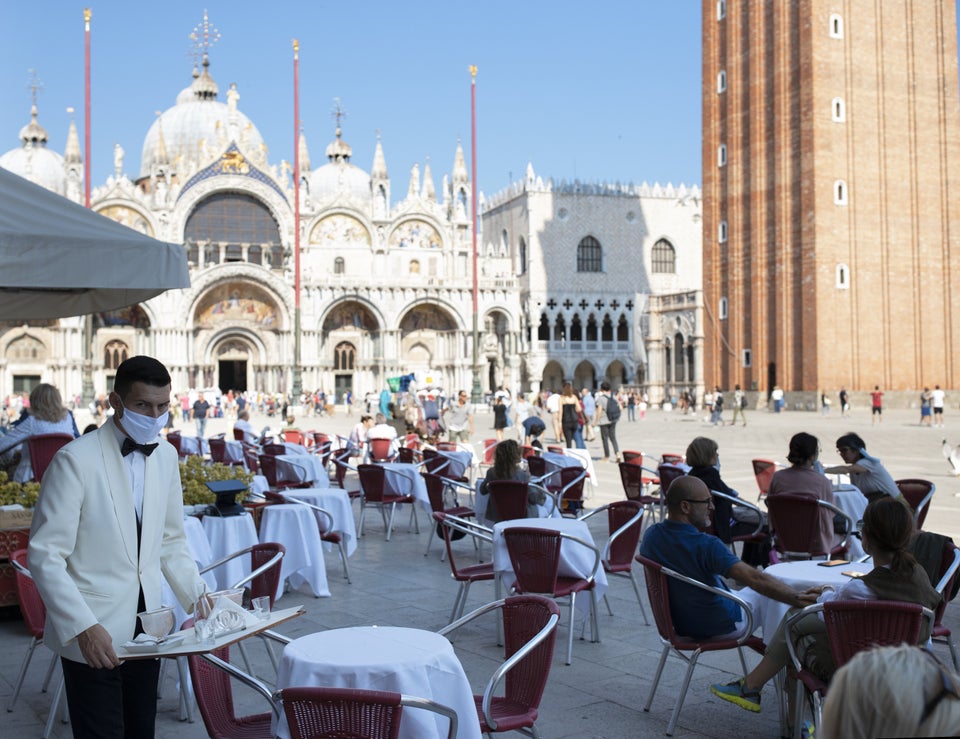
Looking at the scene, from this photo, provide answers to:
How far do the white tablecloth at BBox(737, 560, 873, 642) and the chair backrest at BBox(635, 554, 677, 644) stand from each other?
0.44 meters

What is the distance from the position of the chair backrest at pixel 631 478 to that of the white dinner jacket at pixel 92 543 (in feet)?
22.7

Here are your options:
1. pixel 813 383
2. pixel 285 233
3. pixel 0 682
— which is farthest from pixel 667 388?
pixel 0 682

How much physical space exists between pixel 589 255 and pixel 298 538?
5037 cm

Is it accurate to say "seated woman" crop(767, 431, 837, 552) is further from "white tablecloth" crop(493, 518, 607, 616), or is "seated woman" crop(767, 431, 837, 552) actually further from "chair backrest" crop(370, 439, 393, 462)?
"chair backrest" crop(370, 439, 393, 462)

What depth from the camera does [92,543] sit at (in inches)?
120

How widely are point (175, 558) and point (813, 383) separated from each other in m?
35.2

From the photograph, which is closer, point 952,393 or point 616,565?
point 616,565

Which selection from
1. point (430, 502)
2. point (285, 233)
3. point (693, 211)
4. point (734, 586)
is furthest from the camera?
point (693, 211)

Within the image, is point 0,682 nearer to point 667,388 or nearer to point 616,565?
point 616,565

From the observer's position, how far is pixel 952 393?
38312 mm

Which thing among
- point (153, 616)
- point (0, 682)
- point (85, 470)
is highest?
point (85, 470)

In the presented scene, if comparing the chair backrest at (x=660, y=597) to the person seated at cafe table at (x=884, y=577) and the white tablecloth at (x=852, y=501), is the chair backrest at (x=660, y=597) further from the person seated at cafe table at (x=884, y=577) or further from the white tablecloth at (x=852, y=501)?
the white tablecloth at (x=852, y=501)

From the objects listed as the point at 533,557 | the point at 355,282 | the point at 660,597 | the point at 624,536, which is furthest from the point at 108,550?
the point at 355,282

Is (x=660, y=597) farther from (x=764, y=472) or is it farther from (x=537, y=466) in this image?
(x=537, y=466)
